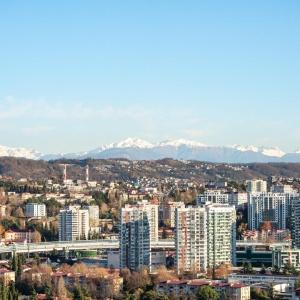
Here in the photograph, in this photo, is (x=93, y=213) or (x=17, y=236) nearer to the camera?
(x=17, y=236)

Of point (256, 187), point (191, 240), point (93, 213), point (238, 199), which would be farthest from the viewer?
point (256, 187)

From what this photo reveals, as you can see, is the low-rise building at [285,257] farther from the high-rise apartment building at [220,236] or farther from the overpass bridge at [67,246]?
the overpass bridge at [67,246]

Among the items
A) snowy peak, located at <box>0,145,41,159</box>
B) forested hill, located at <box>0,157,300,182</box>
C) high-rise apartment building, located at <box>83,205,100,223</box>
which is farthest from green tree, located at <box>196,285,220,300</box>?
snowy peak, located at <box>0,145,41,159</box>

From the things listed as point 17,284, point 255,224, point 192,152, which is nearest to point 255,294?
point 17,284

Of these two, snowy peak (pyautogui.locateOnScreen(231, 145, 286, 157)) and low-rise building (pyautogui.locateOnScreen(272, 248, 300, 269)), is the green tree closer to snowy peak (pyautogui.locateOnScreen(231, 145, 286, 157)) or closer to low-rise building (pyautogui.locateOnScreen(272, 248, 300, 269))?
low-rise building (pyautogui.locateOnScreen(272, 248, 300, 269))

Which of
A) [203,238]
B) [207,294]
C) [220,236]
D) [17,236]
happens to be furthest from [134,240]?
[17,236]

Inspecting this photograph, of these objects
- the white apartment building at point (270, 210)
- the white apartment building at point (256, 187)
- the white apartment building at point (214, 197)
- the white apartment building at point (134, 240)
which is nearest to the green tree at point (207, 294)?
the white apartment building at point (134, 240)

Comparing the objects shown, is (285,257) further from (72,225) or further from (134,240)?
(72,225)
